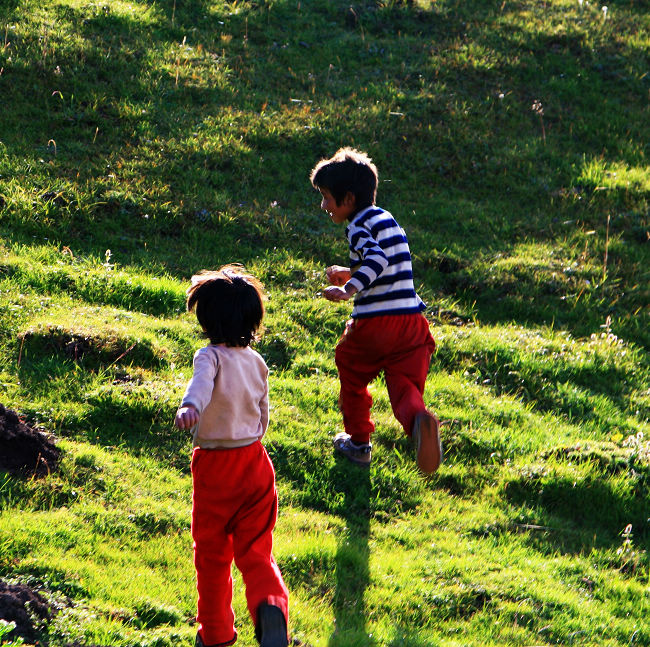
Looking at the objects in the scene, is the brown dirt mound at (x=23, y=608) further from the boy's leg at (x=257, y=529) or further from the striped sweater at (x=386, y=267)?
the striped sweater at (x=386, y=267)

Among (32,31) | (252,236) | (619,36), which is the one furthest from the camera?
(619,36)

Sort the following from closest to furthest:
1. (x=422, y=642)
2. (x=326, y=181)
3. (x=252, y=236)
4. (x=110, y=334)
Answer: (x=422, y=642) < (x=326, y=181) < (x=110, y=334) < (x=252, y=236)

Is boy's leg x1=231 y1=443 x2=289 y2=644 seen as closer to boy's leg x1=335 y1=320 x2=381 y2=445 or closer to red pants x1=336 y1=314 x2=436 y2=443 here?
Answer: red pants x1=336 y1=314 x2=436 y2=443

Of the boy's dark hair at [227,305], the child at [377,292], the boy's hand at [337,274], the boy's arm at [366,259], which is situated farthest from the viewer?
the child at [377,292]

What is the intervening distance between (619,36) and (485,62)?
10.5 ft

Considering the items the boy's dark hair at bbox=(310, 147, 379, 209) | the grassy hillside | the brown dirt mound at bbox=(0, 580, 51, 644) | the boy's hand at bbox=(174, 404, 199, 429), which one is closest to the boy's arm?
the boy's dark hair at bbox=(310, 147, 379, 209)

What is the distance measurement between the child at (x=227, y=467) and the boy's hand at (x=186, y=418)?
1.03 feet

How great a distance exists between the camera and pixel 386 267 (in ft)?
17.8

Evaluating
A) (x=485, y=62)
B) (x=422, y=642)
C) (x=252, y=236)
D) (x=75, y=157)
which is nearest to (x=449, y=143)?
(x=485, y=62)

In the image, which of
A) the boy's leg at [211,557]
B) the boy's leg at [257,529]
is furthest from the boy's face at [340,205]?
the boy's leg at [211,557]

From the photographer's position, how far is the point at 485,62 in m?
13.6

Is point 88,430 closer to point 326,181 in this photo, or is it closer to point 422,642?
point 326,181

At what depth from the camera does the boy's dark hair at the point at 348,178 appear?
549cm

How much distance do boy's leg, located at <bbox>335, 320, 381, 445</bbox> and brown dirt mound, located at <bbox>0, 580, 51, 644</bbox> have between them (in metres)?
2.63
